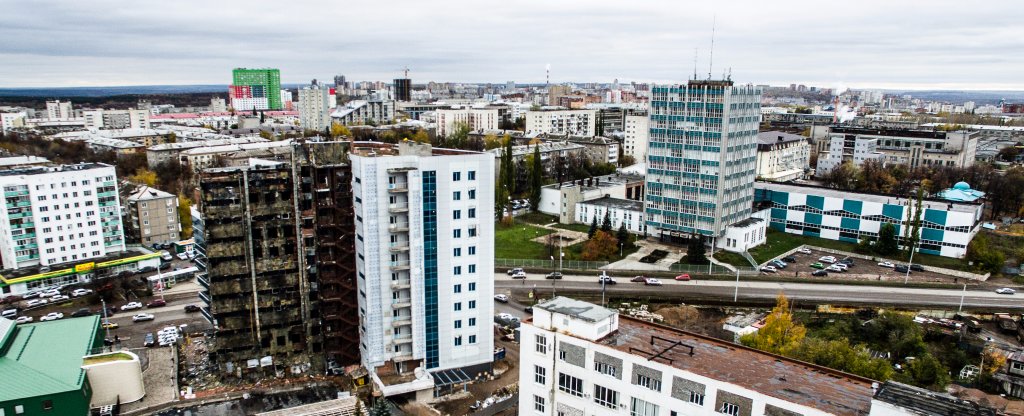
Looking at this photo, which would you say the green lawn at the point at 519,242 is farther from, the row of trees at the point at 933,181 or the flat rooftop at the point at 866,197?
the row of trees at the point at 933,181

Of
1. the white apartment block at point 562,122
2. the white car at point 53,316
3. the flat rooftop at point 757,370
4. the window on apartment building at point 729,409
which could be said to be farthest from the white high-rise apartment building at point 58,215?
the white apartment block at point 562,122

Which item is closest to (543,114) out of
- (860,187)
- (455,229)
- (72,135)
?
(860,187)

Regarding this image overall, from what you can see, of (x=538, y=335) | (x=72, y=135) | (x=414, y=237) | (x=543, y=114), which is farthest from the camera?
(x=543, y=114)

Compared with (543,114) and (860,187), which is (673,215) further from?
(543,114)

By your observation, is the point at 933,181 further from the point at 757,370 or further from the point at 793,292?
the point at 757,370

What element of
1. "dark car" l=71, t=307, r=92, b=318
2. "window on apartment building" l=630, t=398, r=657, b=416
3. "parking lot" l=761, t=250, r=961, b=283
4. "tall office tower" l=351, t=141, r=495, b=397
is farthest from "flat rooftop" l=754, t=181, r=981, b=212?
"dark car" l=71, t=307, r=92, b=318

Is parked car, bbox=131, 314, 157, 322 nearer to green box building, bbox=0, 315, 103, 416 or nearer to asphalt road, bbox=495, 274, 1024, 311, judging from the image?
green box building, bbox=0, 315, 103, 416
